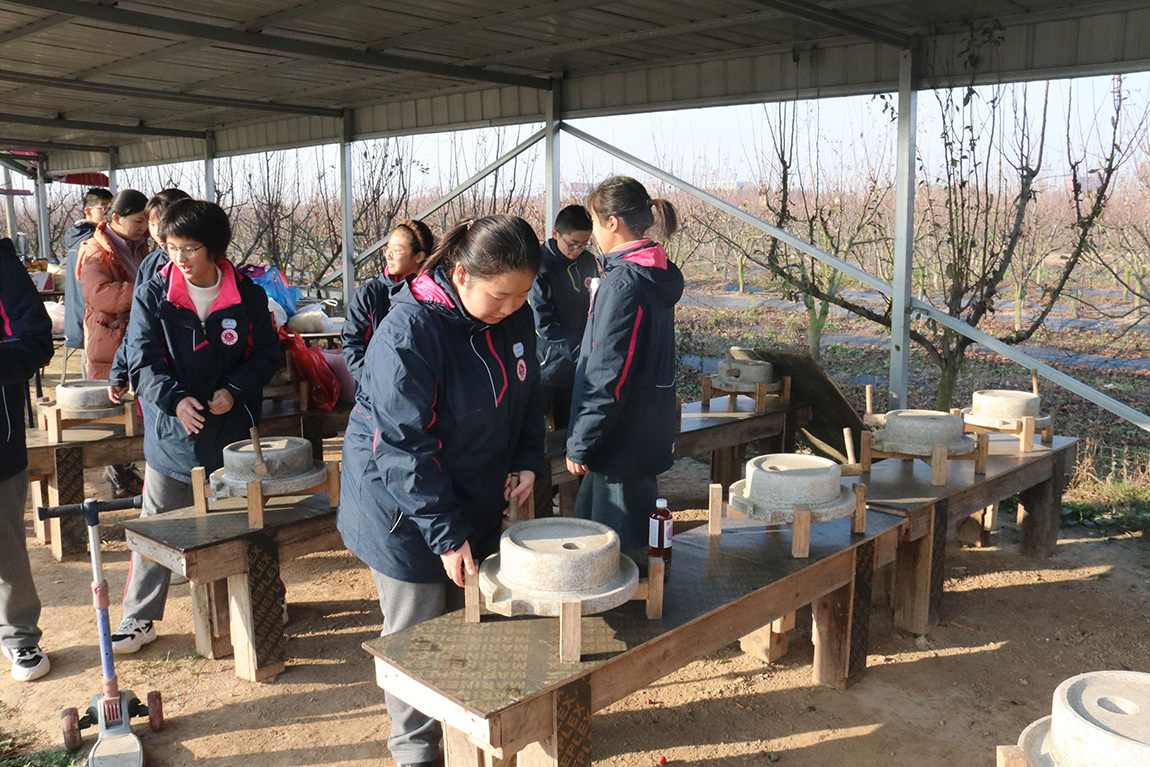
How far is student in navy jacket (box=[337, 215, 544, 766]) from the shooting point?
87.7 inches

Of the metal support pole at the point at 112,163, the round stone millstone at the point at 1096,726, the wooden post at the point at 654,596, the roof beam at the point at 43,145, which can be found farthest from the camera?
the metal support pole at the point at 112,163

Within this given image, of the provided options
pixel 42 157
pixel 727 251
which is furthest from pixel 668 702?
pixel 42 157

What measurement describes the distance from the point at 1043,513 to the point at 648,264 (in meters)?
2.99

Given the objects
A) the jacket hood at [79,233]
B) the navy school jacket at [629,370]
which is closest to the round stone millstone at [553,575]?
the navy school jacket at [629,370]

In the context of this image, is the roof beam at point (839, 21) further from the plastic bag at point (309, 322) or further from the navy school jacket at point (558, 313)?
the plastic bag at point (309, 322)

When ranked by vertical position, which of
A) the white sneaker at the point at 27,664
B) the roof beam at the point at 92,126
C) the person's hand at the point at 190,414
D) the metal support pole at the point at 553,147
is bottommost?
the white sneaker at the point at 27,664

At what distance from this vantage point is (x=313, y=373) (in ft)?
18.0

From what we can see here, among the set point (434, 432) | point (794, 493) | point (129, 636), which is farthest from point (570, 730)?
point (129, 636)

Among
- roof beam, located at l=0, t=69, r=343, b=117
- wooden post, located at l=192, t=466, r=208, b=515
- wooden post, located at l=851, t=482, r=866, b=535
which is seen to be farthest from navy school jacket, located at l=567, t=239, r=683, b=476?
roof beam, located at l=0, t=69, r=343, b=117

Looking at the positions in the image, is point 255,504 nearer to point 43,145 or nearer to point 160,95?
point 160,95

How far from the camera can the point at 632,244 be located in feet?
10.6

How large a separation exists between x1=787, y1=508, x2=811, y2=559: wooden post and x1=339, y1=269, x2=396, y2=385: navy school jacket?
7.37 ft

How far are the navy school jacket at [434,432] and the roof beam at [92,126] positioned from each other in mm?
8928

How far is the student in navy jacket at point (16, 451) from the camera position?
3203 mm
